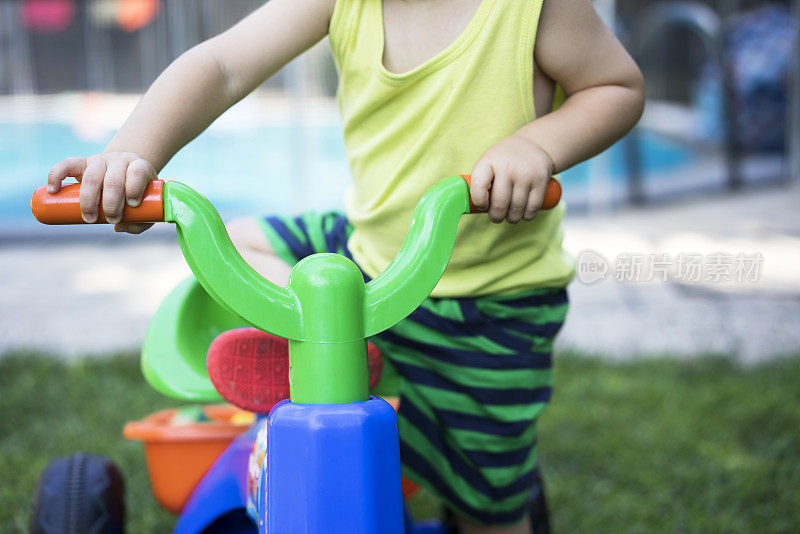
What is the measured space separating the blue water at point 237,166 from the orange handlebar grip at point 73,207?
14.1 feet

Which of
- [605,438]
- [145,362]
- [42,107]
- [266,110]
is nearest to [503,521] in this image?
[145,362]

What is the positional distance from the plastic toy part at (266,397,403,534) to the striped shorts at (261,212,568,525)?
0.41m

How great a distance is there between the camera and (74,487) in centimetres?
117

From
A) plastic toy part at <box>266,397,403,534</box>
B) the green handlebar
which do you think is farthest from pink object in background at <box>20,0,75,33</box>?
plastic toy part at <box>266,397,403,534</box>

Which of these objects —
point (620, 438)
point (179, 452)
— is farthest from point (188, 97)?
point (620, 438)

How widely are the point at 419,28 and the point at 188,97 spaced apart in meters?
0.29

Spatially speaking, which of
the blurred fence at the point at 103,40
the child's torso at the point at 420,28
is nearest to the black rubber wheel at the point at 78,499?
the child's torso at the point at 420,28

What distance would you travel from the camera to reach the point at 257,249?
113 centimetres

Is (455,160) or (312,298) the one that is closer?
(312,298)

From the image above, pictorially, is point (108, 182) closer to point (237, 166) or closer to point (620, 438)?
point (620, 438)

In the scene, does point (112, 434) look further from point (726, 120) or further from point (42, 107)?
point (726, 120)

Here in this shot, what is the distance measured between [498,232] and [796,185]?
5.32m

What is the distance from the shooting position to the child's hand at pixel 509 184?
781 mm

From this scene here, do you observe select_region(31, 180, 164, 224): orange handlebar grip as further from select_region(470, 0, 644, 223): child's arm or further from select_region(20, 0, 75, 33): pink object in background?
select_region(20, 0, 75, 33): pink object in background
